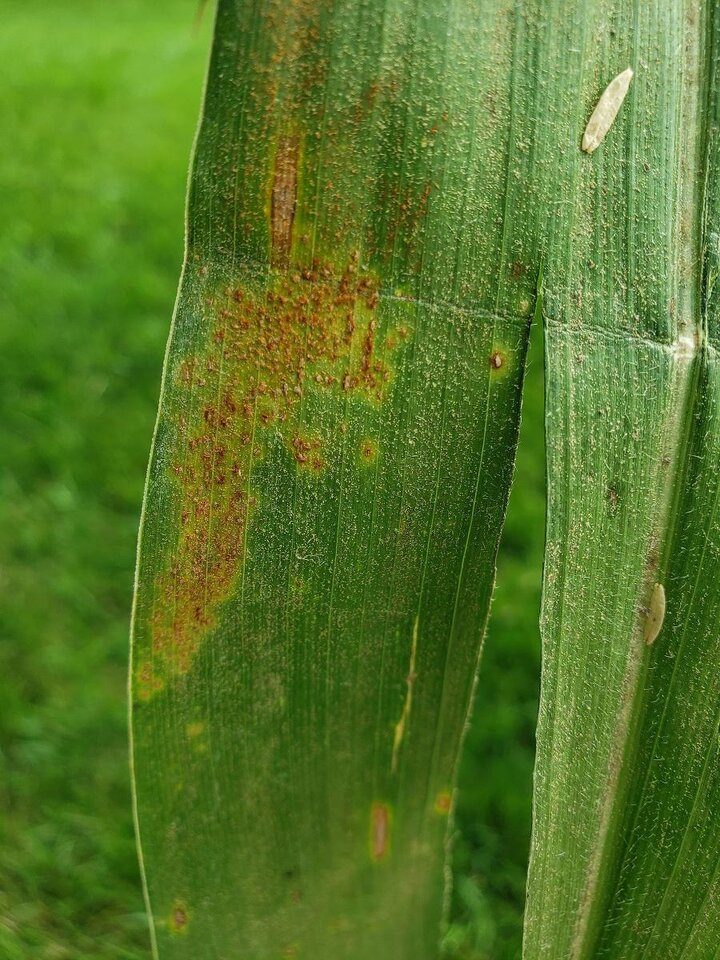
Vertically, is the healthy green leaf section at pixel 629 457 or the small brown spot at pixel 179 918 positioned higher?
the healthy green leaf section at pixel 629 457

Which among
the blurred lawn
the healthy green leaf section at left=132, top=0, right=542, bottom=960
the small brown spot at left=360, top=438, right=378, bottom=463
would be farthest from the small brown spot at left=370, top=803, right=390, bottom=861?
the blurred lawn

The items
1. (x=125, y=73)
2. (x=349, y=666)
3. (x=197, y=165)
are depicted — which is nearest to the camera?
(x=197, y=165)

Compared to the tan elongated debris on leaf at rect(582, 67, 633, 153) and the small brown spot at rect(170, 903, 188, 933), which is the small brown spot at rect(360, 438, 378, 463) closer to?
the tan elongated debris on leaf at rect(582, 67, 633, 153)

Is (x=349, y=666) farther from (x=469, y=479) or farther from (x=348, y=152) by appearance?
(x=348, y=152)

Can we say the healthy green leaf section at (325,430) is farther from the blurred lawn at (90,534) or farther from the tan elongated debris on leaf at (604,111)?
the blurred lawn at (90,534)

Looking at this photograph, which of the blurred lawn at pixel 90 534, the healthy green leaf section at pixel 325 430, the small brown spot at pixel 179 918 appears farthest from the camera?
the blurred lawn at pixel 90 534

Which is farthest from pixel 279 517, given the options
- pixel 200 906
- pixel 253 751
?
pixel 200 906

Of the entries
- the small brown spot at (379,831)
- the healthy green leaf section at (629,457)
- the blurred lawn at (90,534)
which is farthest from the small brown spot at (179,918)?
the blurred lawn at (90,534)
